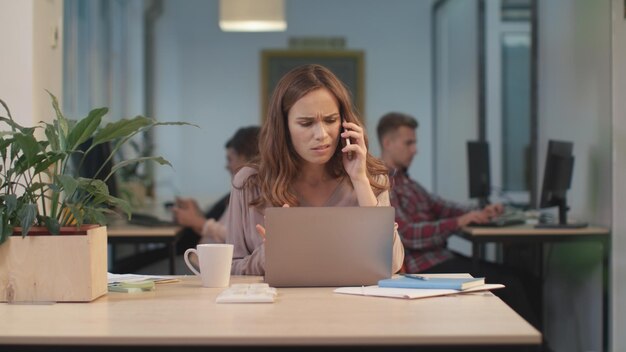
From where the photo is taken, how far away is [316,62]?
9344 millimetres

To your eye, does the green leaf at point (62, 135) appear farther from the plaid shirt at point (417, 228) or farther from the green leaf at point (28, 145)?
the plaid shirt at point (417, 228)

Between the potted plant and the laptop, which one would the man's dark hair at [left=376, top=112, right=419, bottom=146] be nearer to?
the laptop

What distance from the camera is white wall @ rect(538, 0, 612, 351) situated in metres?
4.44

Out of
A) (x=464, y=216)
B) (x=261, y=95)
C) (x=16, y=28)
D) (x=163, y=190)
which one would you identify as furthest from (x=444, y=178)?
(x=16, y=28)

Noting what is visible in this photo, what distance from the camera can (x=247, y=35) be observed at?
9367mm

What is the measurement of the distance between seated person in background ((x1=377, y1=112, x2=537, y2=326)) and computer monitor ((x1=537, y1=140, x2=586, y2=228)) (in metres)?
0.27

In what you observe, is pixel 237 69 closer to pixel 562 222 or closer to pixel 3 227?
pixel 562 222

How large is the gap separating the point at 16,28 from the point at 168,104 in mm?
5826

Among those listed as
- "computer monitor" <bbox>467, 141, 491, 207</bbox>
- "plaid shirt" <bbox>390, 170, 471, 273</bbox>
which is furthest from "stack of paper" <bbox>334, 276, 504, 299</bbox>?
"computer monitor" <bbox>467, 141, 491, 207</bbox>

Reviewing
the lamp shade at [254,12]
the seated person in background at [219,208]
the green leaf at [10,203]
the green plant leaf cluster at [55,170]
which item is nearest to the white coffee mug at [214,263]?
the green plant leaf cluster at [55,170]

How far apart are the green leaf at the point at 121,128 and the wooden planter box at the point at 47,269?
0.24 metres

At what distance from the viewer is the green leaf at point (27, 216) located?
6.93 feet

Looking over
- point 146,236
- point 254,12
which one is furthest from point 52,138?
point 254,12

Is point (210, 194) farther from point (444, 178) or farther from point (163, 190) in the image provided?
point (444, 178)
